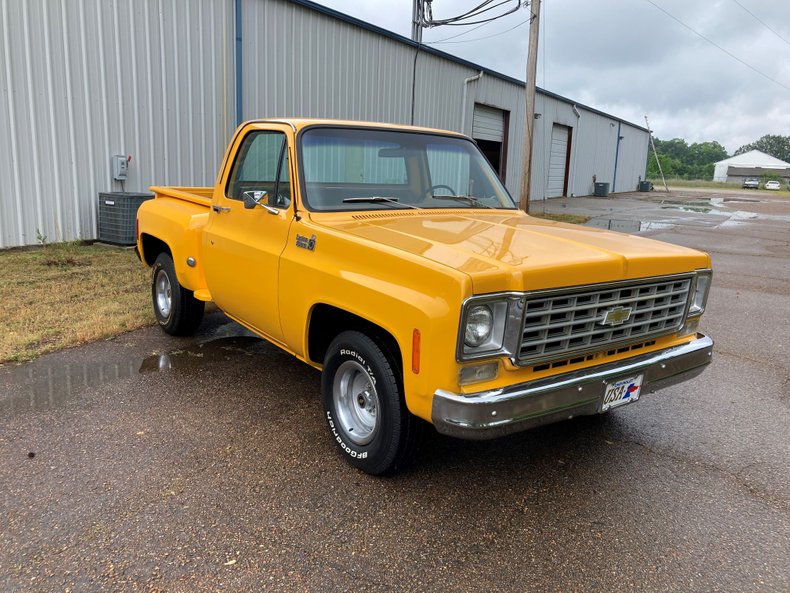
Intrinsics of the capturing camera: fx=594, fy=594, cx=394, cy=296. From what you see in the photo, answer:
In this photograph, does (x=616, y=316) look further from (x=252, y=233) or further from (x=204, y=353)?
(x=204, y=353)

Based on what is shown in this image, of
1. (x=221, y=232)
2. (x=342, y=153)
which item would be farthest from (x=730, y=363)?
(x=221, y=232)

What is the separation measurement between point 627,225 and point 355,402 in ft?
53.9

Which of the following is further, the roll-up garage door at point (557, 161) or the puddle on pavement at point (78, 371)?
the roll-up garage door at point (557, 161)

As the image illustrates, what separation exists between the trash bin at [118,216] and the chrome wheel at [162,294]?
4.49 meters

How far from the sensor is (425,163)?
14.7ft

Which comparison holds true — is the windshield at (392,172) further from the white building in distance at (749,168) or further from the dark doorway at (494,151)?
the white building in distance at (749,168)

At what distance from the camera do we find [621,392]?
3084 mm

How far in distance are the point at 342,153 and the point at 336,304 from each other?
1.35m

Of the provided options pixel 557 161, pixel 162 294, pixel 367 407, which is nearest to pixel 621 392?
pixel 367 407

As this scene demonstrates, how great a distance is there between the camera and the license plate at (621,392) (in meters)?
3.00

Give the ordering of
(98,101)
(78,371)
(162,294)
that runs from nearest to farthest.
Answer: (78,371) → (162,294) → (98,101)

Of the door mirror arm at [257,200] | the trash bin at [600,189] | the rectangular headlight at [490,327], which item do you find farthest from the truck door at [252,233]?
the trash bin at [600,189]

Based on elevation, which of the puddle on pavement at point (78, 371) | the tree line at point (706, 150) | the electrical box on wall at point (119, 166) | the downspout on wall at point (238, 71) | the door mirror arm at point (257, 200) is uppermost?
the tree line at point (706, 150)

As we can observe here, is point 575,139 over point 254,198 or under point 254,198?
over
